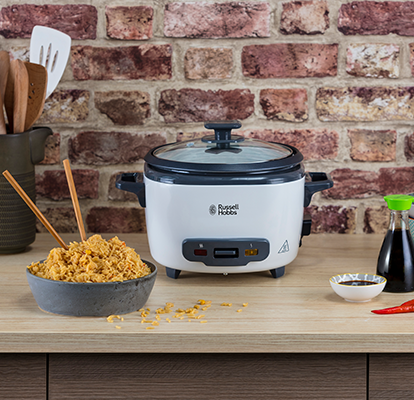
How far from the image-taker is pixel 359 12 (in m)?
1.36

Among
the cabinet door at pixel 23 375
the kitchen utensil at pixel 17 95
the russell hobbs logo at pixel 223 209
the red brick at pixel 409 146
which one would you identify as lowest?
the cabinet door at pixel 23 375

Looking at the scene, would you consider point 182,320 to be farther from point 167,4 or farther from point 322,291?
point 167,4

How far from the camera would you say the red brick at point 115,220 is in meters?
1.45

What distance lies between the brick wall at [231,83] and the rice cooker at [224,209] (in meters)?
0.35

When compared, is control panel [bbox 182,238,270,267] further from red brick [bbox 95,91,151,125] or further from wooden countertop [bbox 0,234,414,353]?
red brick [bbox 95,91,151,125]

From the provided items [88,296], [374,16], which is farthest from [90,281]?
[374,16]

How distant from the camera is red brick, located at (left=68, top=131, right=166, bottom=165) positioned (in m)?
1.41

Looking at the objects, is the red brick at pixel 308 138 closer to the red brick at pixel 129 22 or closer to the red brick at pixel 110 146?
the red brick at pixel 110 146

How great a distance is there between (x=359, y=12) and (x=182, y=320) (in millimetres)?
979

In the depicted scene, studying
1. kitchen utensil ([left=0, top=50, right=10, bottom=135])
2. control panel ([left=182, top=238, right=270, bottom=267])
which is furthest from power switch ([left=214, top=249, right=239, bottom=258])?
kitchen utensil ([left=0, top=50, right=10, bottom=135])

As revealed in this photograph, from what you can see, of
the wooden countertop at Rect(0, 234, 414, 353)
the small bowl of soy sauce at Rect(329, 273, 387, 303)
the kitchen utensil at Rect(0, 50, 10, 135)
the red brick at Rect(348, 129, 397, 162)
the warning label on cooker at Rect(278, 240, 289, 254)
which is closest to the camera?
the wooden countertop at Rect(0, 234, 414, 353)

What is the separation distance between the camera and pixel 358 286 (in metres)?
0.93

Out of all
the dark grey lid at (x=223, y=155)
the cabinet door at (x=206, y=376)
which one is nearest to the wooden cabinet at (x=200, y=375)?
the cabinet door at (x=206, y=376)

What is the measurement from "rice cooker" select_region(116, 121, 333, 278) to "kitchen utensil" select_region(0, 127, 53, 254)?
1.09 ft
